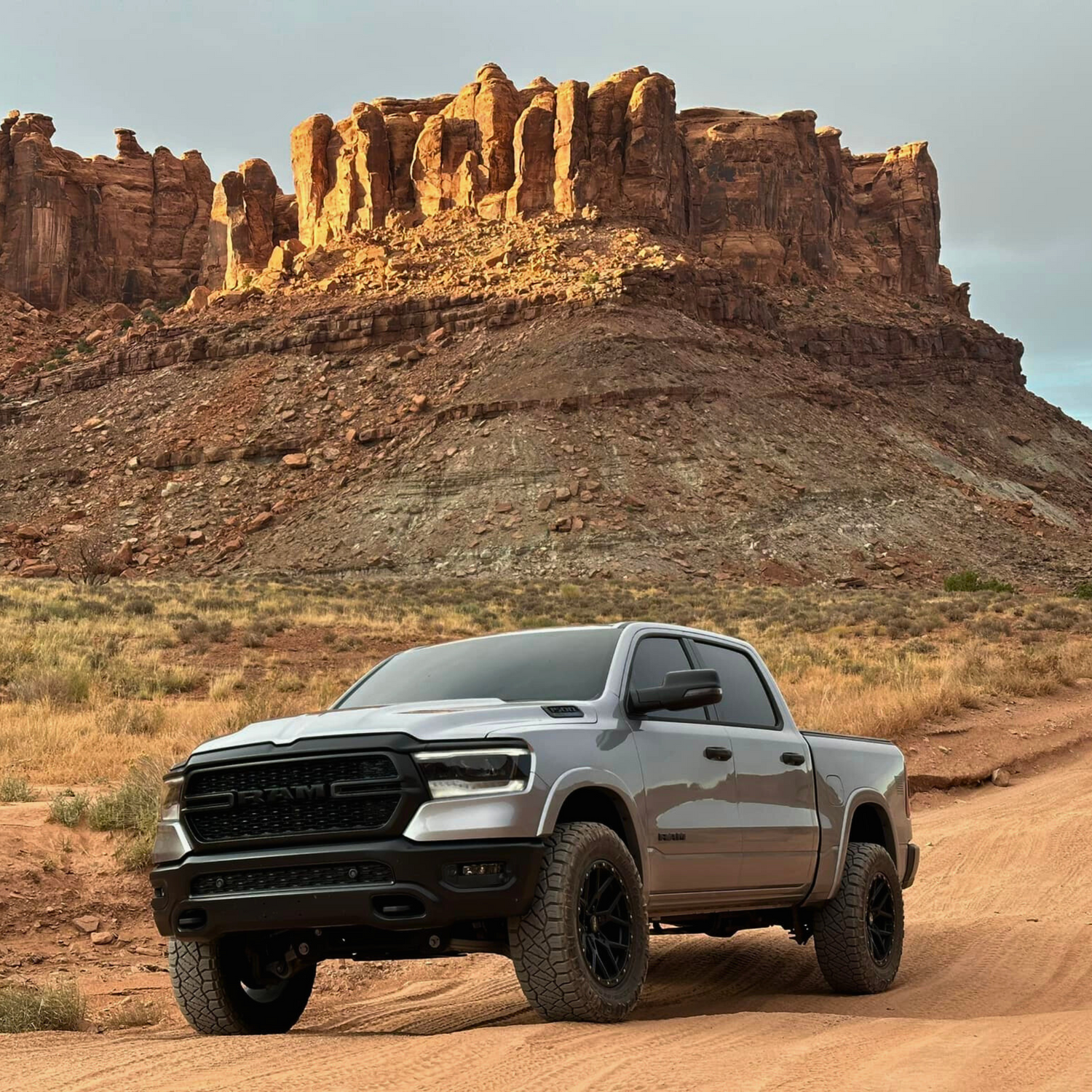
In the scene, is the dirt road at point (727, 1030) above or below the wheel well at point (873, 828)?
below

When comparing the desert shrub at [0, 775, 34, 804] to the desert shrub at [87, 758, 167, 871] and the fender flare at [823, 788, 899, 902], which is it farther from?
the fender flare at [823, 788, 899, 902]

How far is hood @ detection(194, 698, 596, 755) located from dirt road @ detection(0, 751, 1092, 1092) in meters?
1.19

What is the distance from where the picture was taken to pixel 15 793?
11.1 metres

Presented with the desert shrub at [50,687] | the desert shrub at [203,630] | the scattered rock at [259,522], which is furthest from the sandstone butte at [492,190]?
the desert shrub at [50,687]

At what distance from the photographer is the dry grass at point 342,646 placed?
15.9 m

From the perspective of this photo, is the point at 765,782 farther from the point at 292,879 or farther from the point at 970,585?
the point at 970,585

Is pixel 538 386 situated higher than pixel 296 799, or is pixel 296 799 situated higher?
pixel 538 386

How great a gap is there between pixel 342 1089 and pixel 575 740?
1.89 meters

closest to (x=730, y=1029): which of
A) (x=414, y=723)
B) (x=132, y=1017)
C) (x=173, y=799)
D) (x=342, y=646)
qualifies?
(x=414, y=723)

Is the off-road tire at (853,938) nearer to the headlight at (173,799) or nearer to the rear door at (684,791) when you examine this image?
the rear door at (684,791)

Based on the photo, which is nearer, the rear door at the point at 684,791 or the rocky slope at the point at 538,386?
the rear door at the point at 684,791

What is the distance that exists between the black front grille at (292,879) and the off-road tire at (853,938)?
308 centimetres

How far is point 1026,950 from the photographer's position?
842 centimetres

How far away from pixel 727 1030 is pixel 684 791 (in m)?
1.17
